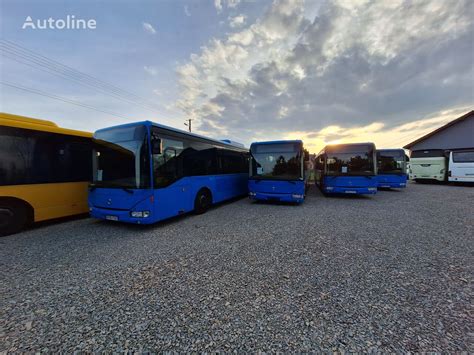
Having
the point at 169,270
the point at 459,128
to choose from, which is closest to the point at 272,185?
the point at 169,270

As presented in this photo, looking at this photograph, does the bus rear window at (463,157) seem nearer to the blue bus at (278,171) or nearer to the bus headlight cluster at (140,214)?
the blue bus at (278,171)

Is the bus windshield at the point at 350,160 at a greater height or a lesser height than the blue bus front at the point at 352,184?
greater

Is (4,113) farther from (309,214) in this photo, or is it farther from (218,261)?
(309,214)

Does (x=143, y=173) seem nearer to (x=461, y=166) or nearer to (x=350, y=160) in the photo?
(x=350, y=160)

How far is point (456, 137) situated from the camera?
20.2m

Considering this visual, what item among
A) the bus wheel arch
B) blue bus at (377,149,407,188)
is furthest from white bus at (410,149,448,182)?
the bus wheel arch

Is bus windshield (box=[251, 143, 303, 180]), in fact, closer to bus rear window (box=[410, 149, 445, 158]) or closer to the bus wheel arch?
the bus wheel arch

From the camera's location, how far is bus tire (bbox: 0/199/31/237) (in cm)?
461

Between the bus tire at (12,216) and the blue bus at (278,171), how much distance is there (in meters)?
7.38

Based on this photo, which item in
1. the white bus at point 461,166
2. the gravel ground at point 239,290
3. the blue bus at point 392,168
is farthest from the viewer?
the white bus at point 461,166

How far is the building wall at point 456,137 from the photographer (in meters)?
19.5

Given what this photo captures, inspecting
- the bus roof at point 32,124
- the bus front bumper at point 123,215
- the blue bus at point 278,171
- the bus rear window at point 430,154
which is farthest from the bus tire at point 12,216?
the bus rear window at point 430,154

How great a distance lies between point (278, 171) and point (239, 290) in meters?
5.72

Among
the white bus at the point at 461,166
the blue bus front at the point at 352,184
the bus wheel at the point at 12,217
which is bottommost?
the bus wheel at the point at 12,217
